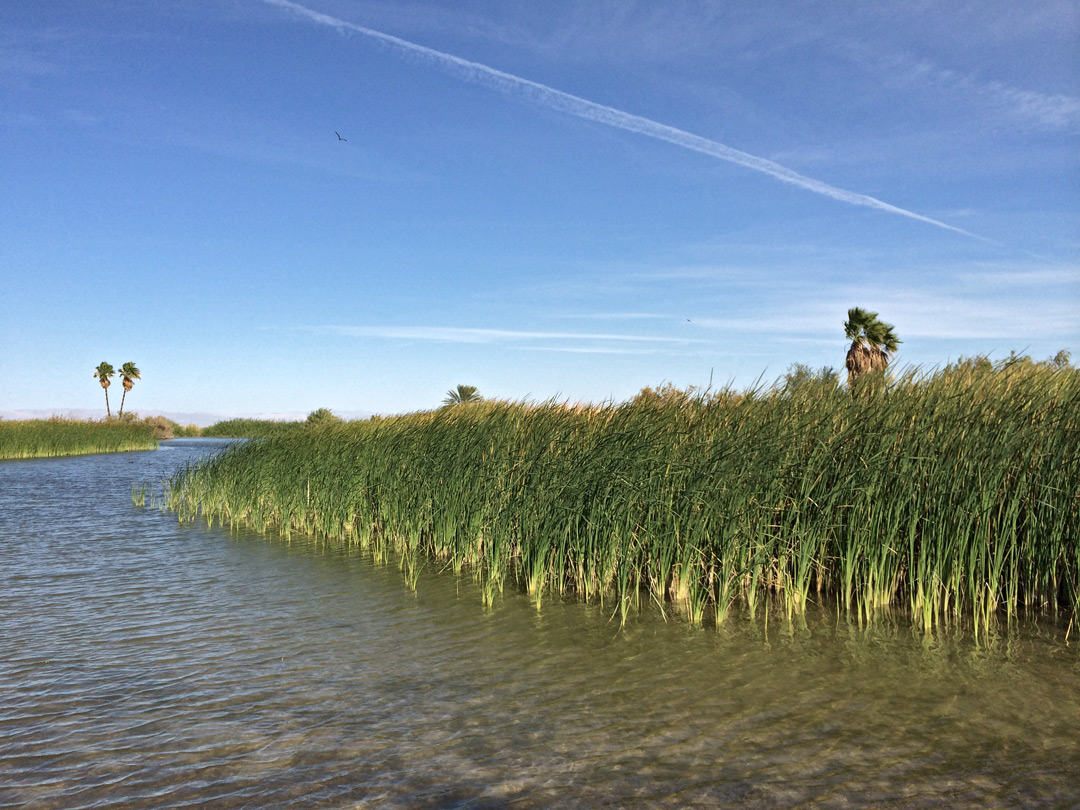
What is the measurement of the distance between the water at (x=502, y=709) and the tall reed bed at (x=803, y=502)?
1.78 ft

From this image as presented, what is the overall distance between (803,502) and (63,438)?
46501 millimetres

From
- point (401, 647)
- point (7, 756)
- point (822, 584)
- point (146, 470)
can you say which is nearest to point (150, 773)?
point (7, 756)

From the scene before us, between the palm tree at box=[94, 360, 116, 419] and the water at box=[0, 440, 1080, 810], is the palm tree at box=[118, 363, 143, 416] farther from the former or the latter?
the water at box=[0, 440, 1080, 810]

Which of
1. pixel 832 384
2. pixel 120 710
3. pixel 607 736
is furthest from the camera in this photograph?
pixel 832 384

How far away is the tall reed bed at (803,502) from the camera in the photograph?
688 cm

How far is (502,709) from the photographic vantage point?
205 inches

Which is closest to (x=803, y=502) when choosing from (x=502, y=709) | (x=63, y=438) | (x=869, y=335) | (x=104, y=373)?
(x=502, y=709)

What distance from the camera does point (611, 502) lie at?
25.8 ft

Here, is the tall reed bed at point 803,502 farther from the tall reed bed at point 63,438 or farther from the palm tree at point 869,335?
the tall reed bed at point 63,438

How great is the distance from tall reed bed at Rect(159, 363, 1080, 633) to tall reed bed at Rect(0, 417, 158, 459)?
3990 centimetres

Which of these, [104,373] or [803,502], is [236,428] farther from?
[803,502]

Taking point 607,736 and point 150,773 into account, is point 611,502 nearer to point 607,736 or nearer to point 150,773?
point 607,736

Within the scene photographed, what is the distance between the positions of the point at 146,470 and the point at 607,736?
30936mm

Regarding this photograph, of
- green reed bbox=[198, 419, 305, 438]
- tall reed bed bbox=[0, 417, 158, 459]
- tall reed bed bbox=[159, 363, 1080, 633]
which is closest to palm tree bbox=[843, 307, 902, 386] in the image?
tall reed bed bbox=[159, 363, 1080, 633]
